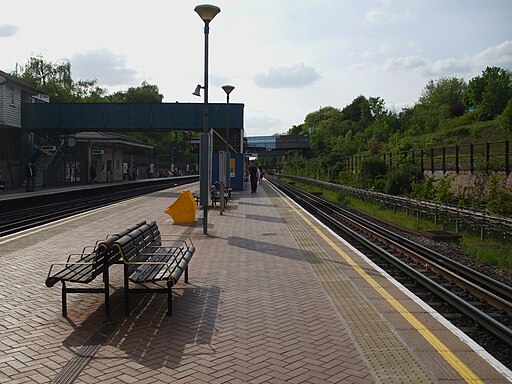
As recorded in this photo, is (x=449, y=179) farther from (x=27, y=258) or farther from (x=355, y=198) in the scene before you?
(x=27, y=258)

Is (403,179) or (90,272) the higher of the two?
(403,179)

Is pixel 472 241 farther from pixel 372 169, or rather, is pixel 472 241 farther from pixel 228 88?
pixel 372 169

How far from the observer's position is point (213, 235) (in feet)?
44.6

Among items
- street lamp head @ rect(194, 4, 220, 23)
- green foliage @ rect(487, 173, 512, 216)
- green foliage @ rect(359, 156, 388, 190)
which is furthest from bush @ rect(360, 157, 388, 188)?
street lamp head @ rect(194, 4, 220, 23)

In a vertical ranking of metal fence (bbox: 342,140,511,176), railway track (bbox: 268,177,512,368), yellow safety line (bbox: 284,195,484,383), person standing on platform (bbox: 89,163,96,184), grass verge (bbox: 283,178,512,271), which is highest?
metal fence (bbox: 342,140,511,176)

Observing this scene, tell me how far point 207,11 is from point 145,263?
8943 mm

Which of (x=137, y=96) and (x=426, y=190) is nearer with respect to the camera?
(x=426, y=190)

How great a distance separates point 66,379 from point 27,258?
19.6 ft

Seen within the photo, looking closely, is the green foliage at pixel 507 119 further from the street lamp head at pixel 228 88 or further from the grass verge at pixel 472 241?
the street lamp head at pixel 228 88

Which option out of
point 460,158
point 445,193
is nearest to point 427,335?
point 445,193

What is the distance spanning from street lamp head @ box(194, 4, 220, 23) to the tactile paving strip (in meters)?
7.08

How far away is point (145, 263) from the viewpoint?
633 cm

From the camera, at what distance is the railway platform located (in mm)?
4547

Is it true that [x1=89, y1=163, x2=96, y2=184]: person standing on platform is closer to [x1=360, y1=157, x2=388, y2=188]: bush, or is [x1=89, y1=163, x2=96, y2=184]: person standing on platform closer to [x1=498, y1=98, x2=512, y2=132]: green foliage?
[x1=360, y1=157, x2=388, y2=188]: bush
